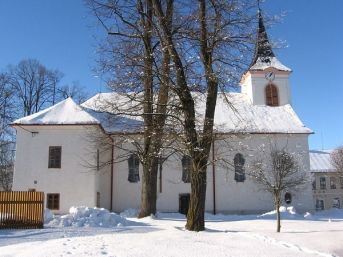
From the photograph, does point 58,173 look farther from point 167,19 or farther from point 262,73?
point 262,73

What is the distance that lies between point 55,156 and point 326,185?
141 ft

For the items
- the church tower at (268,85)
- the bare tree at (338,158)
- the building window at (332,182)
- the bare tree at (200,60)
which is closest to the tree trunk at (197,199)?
the bare tree at (200,60)

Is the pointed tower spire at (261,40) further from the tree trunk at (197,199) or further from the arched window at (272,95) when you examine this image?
the arched window at (272,95)

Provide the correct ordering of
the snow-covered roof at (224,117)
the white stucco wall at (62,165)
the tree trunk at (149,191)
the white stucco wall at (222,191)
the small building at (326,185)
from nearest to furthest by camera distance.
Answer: the tree trunk at (149,191) < the white stucco wall at (62,165) < the snow-covered roof at (224,117) < the white stucco wall at (222,191) < the small building at (326,185)

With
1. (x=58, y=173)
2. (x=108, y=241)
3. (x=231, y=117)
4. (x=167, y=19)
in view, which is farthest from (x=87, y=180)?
(x=108, y=241)

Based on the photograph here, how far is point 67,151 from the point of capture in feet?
97.1

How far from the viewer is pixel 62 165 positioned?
2939cm

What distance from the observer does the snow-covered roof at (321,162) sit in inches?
2379

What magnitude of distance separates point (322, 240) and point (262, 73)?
25.2m

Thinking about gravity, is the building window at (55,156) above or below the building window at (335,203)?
above

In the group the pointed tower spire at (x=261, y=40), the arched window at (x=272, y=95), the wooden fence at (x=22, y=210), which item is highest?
the arched window at (x=272, y=95)

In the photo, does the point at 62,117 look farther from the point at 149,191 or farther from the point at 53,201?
the point at 149,191

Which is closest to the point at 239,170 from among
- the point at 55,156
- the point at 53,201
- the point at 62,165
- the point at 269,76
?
the point at 269,76

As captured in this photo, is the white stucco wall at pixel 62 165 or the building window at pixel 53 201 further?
the white stucco wall at pixel 62 165
